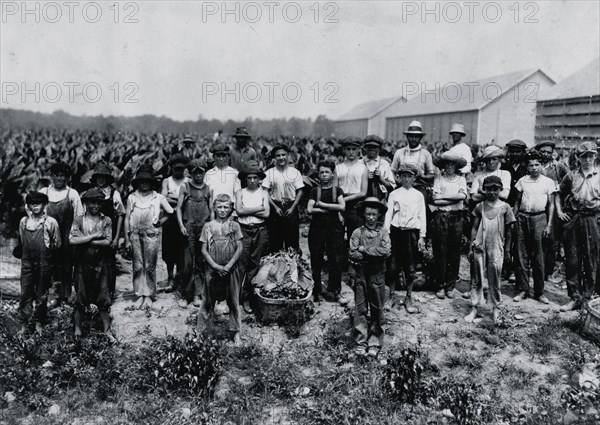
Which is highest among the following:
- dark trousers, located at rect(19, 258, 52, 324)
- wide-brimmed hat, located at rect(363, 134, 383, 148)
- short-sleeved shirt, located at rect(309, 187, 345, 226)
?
wide-brimmed hat, located at rect(363, 134, 383, 148)

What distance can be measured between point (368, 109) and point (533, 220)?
5203cm

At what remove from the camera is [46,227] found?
613 centimetres

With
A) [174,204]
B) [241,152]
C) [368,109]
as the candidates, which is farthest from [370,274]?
[368,109]

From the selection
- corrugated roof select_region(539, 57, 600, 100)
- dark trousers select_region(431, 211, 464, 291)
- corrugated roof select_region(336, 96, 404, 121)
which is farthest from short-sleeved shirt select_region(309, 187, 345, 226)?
corrugated roof select_region(336, 96, 404, 121)

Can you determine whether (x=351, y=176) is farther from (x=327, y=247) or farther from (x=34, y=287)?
(x=34, y=287)

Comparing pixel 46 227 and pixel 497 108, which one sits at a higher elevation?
pixel 497 108

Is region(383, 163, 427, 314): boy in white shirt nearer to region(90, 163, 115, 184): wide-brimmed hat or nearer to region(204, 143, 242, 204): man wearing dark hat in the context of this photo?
region(204, 143, 242, 204): man wearing dark hat

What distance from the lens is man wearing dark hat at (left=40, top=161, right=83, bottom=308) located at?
6.70 meters

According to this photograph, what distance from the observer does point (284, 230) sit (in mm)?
7379

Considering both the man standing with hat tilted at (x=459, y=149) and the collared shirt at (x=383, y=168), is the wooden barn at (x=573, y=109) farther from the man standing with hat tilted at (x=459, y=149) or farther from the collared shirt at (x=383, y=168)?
the collared shirt at (x=383, y=168)

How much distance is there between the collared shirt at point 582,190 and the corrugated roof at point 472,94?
22.4 m

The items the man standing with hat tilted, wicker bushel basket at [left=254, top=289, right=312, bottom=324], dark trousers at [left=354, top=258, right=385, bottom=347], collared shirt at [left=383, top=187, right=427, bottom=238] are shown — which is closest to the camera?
dark trousers at [left=354, top=258, right=385, bottom=347]

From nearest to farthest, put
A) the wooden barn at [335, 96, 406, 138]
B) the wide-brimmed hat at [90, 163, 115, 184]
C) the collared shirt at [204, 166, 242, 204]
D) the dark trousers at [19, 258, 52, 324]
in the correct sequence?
the dark trousers at [19, 258, 52, 324]
the wide-brimmed hat at [90, 163, 115, 184]
the collared shirt at [204, 166, 242, 204]
the wooden barn at [335, 96, 406, 138]

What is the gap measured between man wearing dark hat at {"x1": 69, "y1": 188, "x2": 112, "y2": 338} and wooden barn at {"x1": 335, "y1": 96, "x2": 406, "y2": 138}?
44.5 m
